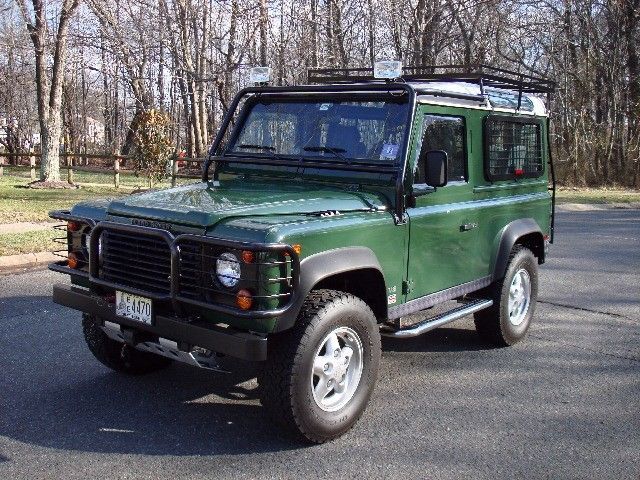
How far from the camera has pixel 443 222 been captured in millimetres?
4953

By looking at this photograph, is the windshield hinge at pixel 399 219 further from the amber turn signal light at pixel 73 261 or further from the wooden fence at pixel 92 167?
the wooden fence at pixel 92 167

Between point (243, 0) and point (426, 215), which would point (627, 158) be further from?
point (426, 215)

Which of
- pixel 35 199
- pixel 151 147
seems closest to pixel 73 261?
pixel 35 199

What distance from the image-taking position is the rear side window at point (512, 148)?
5.59m

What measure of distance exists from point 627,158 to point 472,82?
73.5ft

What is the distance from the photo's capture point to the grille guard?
361cm

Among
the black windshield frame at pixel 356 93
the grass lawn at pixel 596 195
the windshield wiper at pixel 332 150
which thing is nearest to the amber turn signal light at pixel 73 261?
the black windshield frame at pixel 356 93

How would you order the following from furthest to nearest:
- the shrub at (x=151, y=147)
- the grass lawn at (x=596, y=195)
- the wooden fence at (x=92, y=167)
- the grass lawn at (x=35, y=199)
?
the grass lawn at (x=596, y=195) < the wooden fence at (x=92, y=167) < the shrub at (x=151, y=147) < the grass lawn at (x=35, y=199)

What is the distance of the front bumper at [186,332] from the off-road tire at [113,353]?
0.50 metres

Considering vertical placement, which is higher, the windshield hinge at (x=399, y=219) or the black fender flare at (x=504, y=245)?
the windshield hinge at (x=399, y=219)

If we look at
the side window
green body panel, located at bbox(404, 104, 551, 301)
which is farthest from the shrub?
the side window

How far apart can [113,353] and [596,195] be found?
64.2ft

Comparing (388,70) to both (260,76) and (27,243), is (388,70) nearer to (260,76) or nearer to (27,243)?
(260,76)

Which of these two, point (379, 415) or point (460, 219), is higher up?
point (460, 219)
